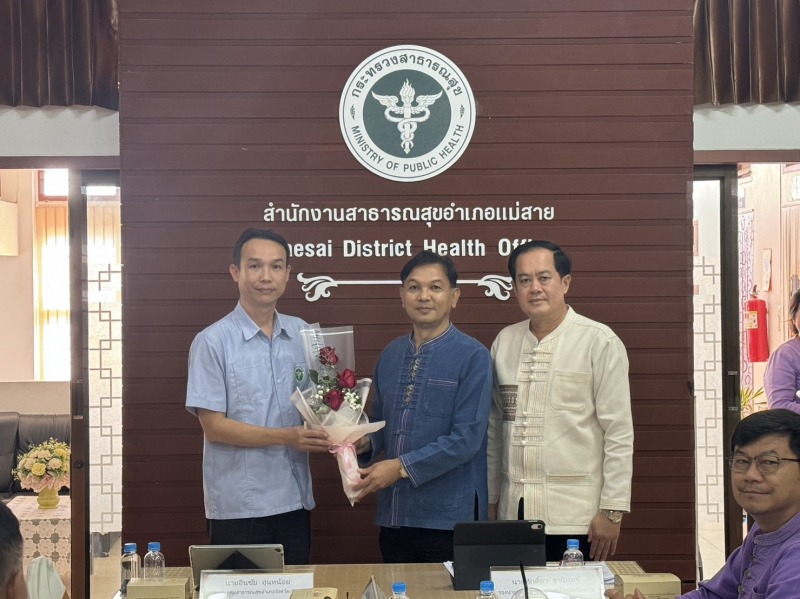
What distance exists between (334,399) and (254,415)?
1.14 ft

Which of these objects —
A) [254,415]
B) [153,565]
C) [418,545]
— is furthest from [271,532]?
[153,565]

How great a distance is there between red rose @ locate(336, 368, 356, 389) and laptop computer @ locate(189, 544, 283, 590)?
0.87 metres

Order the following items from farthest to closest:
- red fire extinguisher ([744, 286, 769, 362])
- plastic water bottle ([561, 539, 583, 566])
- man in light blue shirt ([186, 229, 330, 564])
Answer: red fire extinguisher ([744, 286, 769, 362])
man in light blue shirt ([186, 229, 330, 564])
plastic water bottle ([561, 539, 583, 566])

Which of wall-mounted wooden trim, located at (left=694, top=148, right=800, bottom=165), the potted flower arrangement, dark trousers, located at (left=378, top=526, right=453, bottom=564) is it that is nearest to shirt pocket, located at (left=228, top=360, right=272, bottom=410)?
dark trousers, located at (left=378, top=526, right=453, bottom=564)

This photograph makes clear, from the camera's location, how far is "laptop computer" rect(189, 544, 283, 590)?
270 centimetres

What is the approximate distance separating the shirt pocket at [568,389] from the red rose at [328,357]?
2.57ft

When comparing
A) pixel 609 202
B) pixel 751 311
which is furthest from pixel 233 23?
pixel 751 311

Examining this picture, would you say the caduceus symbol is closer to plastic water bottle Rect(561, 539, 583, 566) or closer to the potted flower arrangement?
plastic water bottle Rect(561, 539, 583, 566)

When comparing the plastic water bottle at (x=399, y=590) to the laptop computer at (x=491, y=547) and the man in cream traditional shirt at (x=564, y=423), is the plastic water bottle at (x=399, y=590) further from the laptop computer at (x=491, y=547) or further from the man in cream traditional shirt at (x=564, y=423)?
the man in cream traditional shirt at (x=564, y=423)

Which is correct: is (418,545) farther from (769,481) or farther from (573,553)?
(769,481)

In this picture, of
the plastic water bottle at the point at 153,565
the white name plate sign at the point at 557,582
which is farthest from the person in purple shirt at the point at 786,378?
the plastic water bottle at the point at 153,565

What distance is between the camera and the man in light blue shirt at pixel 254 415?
3.59m

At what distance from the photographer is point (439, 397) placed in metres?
3.58

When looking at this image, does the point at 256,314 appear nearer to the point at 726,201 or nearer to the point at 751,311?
the point at 726,201
